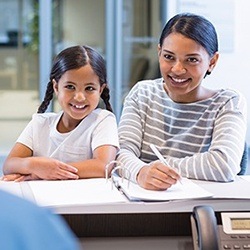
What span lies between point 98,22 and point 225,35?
1.20m

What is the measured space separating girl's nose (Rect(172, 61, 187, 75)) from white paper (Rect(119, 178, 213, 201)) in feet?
1.13

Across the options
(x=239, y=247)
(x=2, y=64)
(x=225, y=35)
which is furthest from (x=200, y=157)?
(x=2, y=64)

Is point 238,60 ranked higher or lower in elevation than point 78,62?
lower

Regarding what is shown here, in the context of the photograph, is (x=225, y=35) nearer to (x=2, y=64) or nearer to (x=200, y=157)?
(x=2, y=64)

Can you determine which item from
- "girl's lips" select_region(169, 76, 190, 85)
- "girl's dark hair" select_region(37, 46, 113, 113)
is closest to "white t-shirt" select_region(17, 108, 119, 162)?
"girl's dark hair" select_region(37, 46, 113, 113)

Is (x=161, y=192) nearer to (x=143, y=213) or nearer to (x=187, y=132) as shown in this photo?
(x=143, y=213)

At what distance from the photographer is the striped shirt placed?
138 cm

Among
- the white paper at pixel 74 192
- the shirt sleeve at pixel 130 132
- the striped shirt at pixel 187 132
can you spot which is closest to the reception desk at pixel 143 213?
A: the white paper at pixel 74 192

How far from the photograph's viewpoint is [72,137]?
1.53 metres

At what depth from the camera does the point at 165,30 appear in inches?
59.3

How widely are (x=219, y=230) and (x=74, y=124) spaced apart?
27.2 inches

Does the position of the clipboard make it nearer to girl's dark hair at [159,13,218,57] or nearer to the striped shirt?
the striped shirt

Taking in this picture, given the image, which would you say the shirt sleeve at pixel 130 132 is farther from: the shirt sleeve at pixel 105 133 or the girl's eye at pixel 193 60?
the girl's eye at pixel 193 60

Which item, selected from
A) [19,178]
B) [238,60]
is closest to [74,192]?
[19,178]
